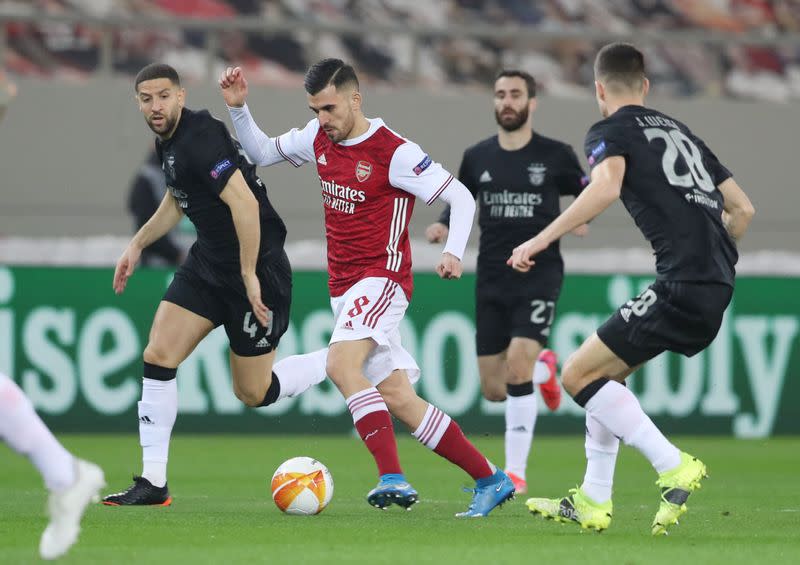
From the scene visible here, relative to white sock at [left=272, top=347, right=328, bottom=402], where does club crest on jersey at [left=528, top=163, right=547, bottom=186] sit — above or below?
above

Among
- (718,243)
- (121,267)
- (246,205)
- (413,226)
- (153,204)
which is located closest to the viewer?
(718,243)

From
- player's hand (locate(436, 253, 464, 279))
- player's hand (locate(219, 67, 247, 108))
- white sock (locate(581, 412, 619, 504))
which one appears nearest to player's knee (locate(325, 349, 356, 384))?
player's hand (locate(436, 253, 464, 279))

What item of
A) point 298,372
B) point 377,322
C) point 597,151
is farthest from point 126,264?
point 597,151

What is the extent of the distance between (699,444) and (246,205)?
705 centimetres

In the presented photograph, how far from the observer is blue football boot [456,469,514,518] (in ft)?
24.5

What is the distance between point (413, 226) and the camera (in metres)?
16.3

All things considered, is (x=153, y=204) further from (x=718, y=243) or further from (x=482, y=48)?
(x=718, y=243)

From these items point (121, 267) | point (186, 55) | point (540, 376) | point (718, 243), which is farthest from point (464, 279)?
point (718, 243)

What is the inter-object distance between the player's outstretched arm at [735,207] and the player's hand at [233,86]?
8.52 feet

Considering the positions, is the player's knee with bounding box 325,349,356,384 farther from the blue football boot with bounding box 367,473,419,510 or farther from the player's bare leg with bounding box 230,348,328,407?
the player's bare leg with bounding box 230,348,328,407

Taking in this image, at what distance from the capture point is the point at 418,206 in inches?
648

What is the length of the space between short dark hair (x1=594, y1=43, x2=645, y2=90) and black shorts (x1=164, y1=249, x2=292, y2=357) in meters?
2.36

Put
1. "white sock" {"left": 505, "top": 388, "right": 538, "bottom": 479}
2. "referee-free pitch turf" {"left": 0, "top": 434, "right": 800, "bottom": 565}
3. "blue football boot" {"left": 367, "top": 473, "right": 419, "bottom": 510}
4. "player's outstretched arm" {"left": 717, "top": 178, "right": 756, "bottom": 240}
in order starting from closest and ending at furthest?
"referee-free pitch turf" {"left": 0, "top": 434, "right": 800, "bottom": 565}
"player's outstretched arm" {"left": 717, "top": 178, "right": 756, "bottom": 240}
"blue football boot" {"left": 367, "top": 473, "right": 419, "bottom": 510}
"white sock" {"left": 505, "top": 388, "right": 538, "bottom": 479}

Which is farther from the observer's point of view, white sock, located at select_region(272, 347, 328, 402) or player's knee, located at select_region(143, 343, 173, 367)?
white sock, located at select_region(272, 347, 328, 402)
